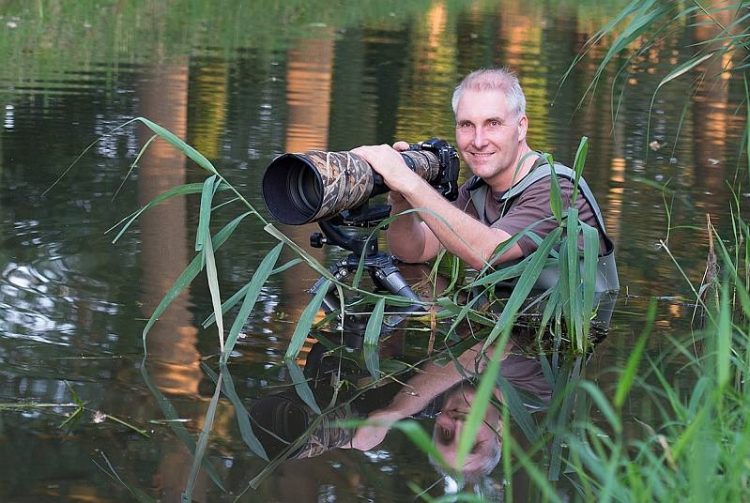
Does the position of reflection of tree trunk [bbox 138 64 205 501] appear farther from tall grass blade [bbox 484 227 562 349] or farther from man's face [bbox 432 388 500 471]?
tall grass blade [bbox 484 227 562 349]

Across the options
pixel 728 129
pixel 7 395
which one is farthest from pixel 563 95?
pixel 7 395

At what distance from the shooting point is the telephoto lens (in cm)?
383

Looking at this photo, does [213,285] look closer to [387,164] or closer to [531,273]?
[387,164]

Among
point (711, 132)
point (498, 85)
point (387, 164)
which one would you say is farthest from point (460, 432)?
point (711, 132)

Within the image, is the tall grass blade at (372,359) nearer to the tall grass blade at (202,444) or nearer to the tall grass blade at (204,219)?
the tall grass blade at (202,444)

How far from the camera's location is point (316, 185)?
12.7 ft

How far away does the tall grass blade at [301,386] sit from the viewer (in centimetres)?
356

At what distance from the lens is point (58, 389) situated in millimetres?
3502

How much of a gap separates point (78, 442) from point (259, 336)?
44.2 inches

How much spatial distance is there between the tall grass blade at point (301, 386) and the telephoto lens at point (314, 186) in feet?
1.34

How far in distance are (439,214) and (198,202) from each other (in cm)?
241

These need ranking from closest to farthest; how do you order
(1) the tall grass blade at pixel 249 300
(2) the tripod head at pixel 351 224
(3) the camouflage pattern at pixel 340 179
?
1. (1) the tall grass blade at pixel 249 300
2. (3) the camouflage pattern at pixel 340 179
3. (2) the tripod head at pixel 351 224

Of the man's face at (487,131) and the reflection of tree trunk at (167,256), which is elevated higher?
the man's face at (487,131)

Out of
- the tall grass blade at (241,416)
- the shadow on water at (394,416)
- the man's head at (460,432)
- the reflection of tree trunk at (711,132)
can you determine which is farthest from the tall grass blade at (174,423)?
the reflection of tree trunk at (711,132)
